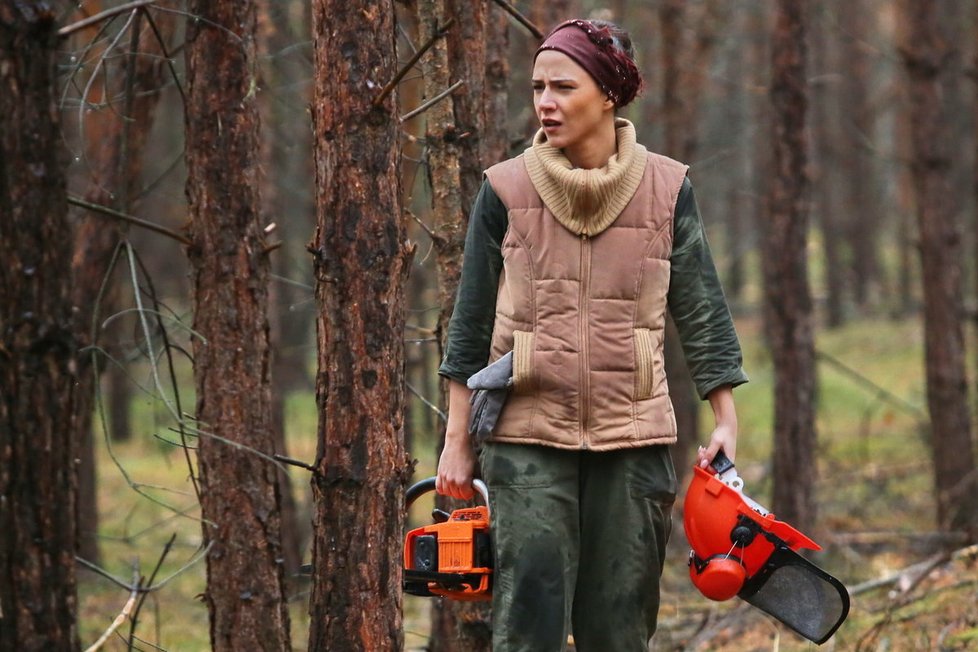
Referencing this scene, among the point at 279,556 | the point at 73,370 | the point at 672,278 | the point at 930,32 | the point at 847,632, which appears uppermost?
the point at 930,32

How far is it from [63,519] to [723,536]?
1.99 m

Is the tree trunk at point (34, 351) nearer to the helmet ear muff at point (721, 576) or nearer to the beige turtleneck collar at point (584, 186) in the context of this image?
the beige turtleneck collar at point (584, 186)

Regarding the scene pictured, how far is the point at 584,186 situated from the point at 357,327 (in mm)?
839

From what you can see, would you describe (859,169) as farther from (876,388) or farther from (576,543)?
(576,543)

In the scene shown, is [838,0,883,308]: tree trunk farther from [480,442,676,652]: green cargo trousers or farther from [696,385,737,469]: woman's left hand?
[480,442,676,652]: green cargo trousers

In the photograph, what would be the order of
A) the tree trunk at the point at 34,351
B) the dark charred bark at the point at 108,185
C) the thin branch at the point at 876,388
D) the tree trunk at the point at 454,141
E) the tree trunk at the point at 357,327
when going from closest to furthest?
the tree trunk at the point at 34,351 < the tree trunk at the point at 357,327 < the tree trunk at the point at 454,141 < the dark charred bark at the point at 108,185 < the thin branch at the point at 876,388

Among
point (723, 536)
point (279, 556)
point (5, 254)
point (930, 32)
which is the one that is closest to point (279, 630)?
point (279, 556)

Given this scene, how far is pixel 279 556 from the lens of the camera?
5680 mm

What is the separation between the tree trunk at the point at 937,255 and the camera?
36.2ft

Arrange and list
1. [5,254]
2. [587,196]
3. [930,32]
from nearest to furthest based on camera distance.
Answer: [5,254] → [587,196] → [930,32]

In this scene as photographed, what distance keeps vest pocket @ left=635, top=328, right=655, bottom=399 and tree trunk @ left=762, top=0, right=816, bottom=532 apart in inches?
249

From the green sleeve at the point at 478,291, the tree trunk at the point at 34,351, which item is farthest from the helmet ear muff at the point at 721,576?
the tree trunk at the point at 34,351

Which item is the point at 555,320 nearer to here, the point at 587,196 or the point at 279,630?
the point at 587,196

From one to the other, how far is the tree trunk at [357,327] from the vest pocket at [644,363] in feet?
2.50
